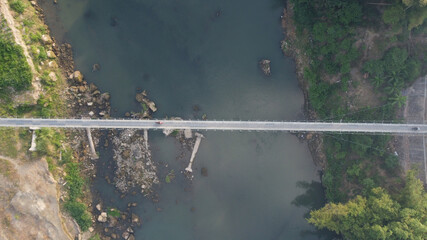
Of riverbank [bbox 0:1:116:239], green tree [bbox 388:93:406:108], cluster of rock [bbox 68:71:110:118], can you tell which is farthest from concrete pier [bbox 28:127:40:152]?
green tree [bbox 388:93:406:108]

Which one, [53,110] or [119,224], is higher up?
[53,110]

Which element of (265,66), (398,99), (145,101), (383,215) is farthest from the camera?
(265,66)

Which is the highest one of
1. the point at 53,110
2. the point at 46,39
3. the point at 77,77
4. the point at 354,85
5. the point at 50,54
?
the point at 46,39

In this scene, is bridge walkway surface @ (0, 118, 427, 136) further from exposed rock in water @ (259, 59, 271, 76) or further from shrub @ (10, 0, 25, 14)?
shrub @ (10, 0, 25, 14)

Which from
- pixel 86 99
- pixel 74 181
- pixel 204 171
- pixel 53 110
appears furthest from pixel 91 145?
pixel 204 171

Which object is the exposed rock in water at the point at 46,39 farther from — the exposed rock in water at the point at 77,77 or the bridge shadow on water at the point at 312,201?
the bridge shadow on water at the point at 312,201

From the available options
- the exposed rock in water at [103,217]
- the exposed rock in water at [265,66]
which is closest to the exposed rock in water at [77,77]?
the exposed rock in water at [103,217]

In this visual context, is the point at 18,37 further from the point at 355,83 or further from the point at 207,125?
the point at 355,83
